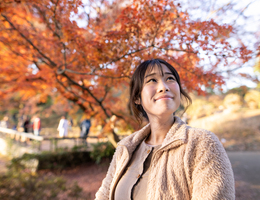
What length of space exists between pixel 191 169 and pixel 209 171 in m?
0.10

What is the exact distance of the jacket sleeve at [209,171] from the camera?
81cm

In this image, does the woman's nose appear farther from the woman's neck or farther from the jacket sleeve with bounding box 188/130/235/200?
the jacket sleeve with bounding box 188/130/235/200

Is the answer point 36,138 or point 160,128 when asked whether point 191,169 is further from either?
point 36,138

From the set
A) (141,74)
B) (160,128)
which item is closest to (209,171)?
(160,128)

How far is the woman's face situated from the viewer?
1.13 m

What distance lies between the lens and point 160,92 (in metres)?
1.15

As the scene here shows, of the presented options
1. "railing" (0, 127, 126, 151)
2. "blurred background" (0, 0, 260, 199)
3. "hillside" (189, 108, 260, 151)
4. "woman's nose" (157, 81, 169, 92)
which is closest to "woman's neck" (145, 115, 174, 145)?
"woman's nose" (157, 81, 169, 92)

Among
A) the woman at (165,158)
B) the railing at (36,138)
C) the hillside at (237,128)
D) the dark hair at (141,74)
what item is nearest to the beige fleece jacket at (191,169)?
the woman at (165,158)

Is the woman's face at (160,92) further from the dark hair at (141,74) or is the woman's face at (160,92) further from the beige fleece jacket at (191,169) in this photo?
the beige fleece jacket at (191,169)

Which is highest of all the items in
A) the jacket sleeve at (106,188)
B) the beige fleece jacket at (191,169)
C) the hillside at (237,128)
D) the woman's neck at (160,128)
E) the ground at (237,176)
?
the woman's neck at (160,128)

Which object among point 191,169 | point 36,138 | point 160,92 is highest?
point 160,92

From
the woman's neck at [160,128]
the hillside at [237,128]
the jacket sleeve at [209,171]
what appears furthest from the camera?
the hillside at [237,128]

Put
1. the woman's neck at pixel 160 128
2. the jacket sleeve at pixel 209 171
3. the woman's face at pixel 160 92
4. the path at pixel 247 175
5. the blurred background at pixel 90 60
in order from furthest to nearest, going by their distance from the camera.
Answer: the path at pixel 247 175
the blurred background at pixel 90 60
the woman's neck at pixel 160 128
the woman's face at pixel 160 92
the jacket sleeve at pixel 209 171

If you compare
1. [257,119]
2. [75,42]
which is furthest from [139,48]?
[257,119]
